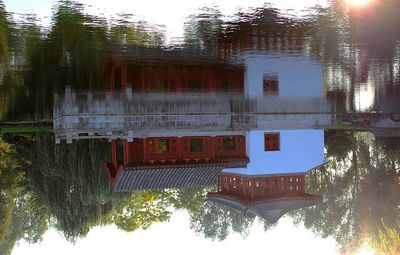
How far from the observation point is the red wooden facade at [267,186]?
83.1 feet

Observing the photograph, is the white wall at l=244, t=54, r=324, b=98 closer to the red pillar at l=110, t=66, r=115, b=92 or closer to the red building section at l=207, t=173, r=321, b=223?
the red pillar at l=110, t=66, r=115, b=92

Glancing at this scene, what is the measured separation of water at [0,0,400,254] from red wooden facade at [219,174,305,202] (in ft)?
0.28

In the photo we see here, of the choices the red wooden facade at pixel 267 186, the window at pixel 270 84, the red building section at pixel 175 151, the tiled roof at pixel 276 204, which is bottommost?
the tiled roof at pixel 276 204

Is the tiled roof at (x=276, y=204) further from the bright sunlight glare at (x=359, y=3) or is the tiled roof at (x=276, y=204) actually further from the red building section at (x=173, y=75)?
the bright sunlight glare at (x=359, y=3)

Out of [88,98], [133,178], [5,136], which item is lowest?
[133,178]

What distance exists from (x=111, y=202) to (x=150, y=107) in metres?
9.01

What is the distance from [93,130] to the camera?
18875mm

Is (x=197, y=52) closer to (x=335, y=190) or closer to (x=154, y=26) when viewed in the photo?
(x=154, y=26)

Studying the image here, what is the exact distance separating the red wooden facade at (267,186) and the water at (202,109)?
9 cm

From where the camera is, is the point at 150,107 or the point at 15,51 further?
A: the point at 150,107

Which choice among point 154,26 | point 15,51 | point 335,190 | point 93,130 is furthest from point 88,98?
point 335,190

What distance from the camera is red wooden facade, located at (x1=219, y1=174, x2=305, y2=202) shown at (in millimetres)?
25344

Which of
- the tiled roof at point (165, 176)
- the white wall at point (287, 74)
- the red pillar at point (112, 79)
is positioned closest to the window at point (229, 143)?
the tiled roof at point (165, 176)

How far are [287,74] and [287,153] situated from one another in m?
8.42
